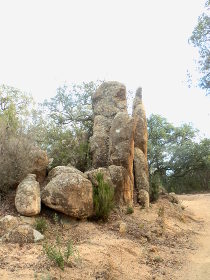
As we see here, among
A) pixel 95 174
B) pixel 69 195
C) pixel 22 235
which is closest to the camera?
pixel 22 235

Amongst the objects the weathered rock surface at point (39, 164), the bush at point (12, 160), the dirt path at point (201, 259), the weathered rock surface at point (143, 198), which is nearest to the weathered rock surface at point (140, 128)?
the weathered rock surface at point (143, 198)

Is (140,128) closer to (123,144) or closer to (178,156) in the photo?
(123,144)

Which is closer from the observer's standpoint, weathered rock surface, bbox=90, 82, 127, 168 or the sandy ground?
the sandy ground

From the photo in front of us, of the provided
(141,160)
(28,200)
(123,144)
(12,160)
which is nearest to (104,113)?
(123,144)

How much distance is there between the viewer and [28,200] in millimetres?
7535

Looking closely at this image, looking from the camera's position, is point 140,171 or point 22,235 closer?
point 22,235

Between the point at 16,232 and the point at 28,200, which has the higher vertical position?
the point at 28,200

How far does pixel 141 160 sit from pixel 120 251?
5.96 metres

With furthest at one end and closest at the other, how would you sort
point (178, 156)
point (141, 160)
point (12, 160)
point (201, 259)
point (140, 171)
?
point (178, 156), point (141, 160), point (140, 171), point (12, 160), point (201, 259)

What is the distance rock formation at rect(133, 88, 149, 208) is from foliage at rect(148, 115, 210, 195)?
9195 mm

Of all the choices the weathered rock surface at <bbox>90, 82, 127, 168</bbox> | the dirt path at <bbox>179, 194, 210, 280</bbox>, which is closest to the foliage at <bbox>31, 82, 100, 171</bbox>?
the weathered rock surface at <bbox>90, 82, 127, 168</bbox>

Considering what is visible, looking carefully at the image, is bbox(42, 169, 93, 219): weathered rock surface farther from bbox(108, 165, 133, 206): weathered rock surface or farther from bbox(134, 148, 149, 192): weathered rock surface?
bbox(134, 148, 149, 192): weathered rock surface

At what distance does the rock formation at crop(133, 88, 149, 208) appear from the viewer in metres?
11.5

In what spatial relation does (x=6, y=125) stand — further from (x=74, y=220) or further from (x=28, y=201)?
(x=74, y=220)
